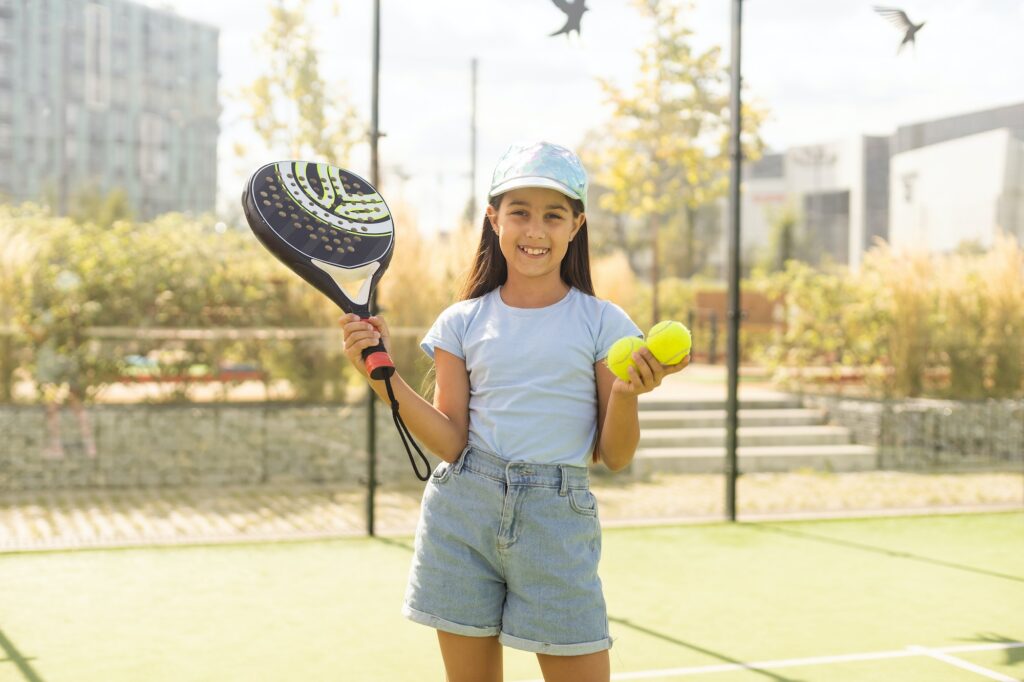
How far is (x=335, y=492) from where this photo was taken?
284 inches

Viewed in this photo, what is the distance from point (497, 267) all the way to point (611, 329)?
→ 29 cm

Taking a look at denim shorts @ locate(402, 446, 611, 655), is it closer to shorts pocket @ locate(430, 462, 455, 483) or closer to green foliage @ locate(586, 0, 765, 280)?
shorts pocket @ locate(430, 462, 455, 483)

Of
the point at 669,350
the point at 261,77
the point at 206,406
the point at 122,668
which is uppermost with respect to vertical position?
the point at 261,77

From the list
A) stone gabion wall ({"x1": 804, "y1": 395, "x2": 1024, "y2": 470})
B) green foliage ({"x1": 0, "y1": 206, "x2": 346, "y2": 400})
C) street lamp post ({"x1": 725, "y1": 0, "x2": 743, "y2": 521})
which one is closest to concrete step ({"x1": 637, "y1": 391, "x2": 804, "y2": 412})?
stone gabion wall ({"x1": 804, "y1": 395, "x2": 1024, "y2": 470})

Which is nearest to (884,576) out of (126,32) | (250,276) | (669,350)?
(669,350)

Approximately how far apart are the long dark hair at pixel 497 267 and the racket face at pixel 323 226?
0.58 feet

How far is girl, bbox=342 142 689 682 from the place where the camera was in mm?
2062

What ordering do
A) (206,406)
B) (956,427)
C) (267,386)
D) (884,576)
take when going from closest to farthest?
(884,576) → (206,406) → (267,386) → (956,427)

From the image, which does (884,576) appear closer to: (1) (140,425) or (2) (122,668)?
(2) (122,668)

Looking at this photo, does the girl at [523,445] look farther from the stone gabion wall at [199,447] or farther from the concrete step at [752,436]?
the concrete step at [752,436]

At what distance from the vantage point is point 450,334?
2.24 metres

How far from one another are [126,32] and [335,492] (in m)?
5.62

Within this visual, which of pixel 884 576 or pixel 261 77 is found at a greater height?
pixel 261 77

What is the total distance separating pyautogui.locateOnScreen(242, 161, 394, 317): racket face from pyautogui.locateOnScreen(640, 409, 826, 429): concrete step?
6793 mm
